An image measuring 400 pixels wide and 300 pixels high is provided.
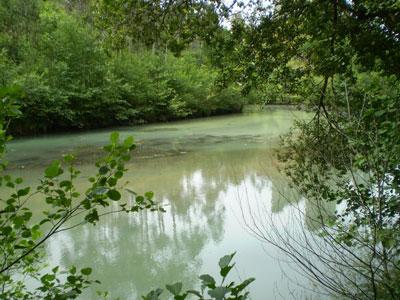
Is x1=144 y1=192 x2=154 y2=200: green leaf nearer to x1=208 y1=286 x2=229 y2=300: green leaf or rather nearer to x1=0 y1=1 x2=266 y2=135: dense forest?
x1=208 y1=286 x2=229 y2=300: green leaf

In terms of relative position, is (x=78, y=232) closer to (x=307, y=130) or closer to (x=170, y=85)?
(x=307, y=130)

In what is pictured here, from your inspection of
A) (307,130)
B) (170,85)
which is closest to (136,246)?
(307,130)

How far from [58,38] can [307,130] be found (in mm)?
17089

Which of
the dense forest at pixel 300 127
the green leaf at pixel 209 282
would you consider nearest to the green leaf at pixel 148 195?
the dense forest at pixel 300 127

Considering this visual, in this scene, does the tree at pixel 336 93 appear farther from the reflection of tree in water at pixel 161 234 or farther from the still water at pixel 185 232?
the reflection of tree in water at pixel 161 234

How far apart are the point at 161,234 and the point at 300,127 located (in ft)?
7.24

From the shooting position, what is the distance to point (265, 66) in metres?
4.68

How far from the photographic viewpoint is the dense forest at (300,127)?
1444 mm

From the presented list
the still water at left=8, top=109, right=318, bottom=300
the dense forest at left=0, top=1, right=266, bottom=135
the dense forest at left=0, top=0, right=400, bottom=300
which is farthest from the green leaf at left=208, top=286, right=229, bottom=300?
the dense forest at left=0, top=1, right=266, bottom=135

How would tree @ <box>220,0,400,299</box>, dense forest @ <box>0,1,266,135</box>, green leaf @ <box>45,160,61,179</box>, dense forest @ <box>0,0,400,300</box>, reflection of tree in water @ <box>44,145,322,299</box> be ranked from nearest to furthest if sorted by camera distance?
green leaf @ <box>45,160,61,179</box> < dense forest @ <box>0,0,400,300</box> < tree @ <box>220,0,400,299</box> < reflection of tree in water @ <box>44,145,322,299</box> < dense forest @ <box>0,1,266,135</box>

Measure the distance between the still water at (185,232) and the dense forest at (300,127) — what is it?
1.01 feet

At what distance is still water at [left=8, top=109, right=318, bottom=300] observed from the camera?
13.5ft

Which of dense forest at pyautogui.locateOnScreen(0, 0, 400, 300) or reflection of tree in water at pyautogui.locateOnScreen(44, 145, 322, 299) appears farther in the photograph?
reflection of tree in water at pyautogui.locateOnScreen(44, 145, 322, 299)

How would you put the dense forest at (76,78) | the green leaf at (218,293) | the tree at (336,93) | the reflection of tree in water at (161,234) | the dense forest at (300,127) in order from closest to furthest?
the green leaf at (218,293) < the dense forest at (300,127) < the tree at (336,93) < the reflection of tree in water at (161,234) < the dense forest at (76,78)
